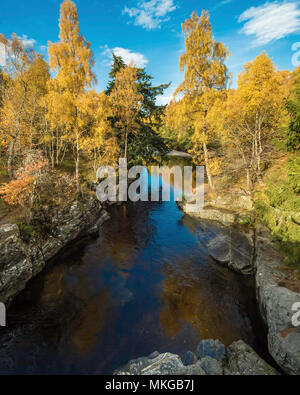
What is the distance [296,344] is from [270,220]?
197 inches

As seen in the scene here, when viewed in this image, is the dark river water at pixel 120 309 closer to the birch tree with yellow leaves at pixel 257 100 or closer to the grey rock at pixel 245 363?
the grey rock at pixel 245 363

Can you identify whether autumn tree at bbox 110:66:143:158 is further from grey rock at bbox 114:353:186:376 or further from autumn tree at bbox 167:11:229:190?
grey rock at bbox 114:353:186:376

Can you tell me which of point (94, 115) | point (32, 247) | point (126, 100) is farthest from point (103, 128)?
point (32, 247)

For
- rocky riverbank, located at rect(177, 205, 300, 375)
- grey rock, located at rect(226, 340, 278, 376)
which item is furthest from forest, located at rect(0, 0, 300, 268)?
grey rock, located at rect(226, 340, 278, 376)

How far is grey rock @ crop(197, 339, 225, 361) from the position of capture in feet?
18.3

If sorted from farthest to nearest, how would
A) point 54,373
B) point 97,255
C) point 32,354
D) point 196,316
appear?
point 97,255 < point 196,316 < point 32,354 < point 54,373

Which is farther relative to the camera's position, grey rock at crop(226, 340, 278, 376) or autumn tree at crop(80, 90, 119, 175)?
autumn tree at crop(80, 90, 119, 175)

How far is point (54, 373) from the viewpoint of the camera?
590 cm

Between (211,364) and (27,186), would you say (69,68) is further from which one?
(211,364)

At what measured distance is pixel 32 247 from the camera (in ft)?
32.7

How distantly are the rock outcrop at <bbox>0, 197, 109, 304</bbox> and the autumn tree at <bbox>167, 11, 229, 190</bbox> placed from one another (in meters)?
12.4

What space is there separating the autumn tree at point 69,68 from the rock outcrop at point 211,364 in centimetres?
1581
